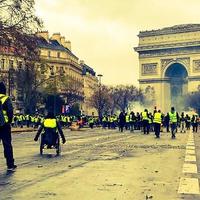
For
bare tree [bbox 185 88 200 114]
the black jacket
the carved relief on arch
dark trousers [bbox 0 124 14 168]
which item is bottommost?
dark trousers [bbox 0 124 14 168]

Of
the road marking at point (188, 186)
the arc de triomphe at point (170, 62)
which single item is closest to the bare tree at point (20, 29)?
the road marking at point (188, 186)

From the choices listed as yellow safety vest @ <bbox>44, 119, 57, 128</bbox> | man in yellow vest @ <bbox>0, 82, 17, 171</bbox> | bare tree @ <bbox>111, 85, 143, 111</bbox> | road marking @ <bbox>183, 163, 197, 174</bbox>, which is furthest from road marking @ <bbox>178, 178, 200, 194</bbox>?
bare tree @ <bbox>111, 85, 143, 111</bbox>

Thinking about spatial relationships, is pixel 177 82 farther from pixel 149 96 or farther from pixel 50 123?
pixel 50 123

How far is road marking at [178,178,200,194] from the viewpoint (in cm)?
852

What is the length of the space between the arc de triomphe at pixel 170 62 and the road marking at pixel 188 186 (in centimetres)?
10984

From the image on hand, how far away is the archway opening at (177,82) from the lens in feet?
411

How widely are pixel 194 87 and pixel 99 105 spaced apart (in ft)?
65.9

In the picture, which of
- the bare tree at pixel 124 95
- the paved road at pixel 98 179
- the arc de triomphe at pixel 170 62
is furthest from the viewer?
the bare tree at pixel 124 95

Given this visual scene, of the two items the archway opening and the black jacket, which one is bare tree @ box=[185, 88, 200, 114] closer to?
the archway opening

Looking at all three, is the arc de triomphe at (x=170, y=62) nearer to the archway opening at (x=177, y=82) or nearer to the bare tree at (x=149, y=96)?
the archway opening at (x=177, y=82)

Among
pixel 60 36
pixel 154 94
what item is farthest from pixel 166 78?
pixel 60 36

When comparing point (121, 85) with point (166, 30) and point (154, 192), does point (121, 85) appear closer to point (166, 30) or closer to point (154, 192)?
point (166, 30)

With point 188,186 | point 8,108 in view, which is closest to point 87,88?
point 8,108

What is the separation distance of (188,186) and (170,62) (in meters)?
117
